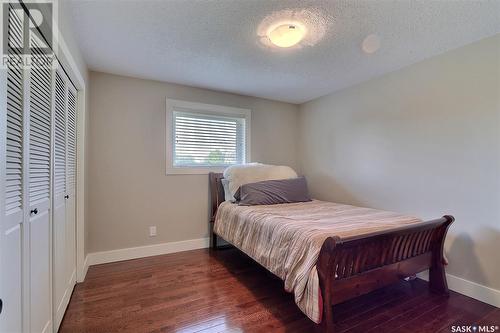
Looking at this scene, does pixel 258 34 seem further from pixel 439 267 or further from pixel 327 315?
pixel 439 267

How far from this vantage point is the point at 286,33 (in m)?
1.89

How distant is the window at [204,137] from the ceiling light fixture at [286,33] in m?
1.70

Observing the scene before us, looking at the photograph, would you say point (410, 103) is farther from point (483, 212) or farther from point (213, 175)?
point (213, 175)

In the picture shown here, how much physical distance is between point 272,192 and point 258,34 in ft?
5.73

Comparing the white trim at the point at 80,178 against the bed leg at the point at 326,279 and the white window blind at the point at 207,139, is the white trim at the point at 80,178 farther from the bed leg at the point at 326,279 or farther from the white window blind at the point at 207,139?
the bed leg at the point at 326,279

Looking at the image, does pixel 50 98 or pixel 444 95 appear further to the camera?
pixel 444 95

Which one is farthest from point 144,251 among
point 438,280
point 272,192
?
point 438,280

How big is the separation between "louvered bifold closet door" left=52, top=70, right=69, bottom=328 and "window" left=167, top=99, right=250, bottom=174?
1374mm

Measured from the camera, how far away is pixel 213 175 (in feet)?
11.2

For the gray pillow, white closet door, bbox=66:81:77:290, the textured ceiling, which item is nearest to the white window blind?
the textured ceiling

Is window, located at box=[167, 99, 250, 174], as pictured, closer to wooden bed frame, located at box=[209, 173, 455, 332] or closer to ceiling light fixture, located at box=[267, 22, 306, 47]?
ceiling light fixture, located at box=[267, 22, 306, 47]

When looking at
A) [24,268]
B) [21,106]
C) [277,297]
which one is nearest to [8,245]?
[24,268]

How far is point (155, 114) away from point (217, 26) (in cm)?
160

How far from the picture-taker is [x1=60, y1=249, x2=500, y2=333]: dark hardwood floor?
172cm
